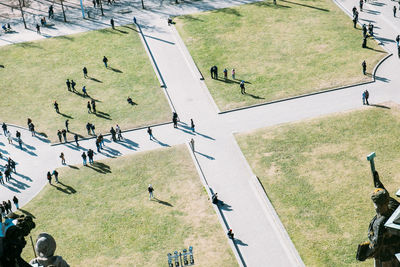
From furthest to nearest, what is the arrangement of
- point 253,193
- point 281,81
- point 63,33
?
point 63,33
point 281,81
point 253,193

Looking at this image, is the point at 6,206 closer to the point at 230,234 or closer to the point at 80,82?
the point at 230,234

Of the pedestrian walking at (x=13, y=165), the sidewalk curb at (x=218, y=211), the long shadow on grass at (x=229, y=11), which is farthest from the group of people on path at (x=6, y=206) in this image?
the long shadow on grass at (x=229, y=11)

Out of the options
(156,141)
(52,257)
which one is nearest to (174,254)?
(156,141)

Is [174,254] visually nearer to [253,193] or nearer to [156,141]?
[253,193]

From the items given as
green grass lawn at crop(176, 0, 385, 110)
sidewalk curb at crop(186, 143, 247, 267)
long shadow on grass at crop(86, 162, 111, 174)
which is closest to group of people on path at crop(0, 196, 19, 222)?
long shadow on grass at crop(86, 162, 111, 174)

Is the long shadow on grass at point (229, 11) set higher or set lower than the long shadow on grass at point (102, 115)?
higher

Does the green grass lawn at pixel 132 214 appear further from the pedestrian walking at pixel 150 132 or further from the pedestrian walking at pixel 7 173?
the pedestrian walking at pixel 7 173
